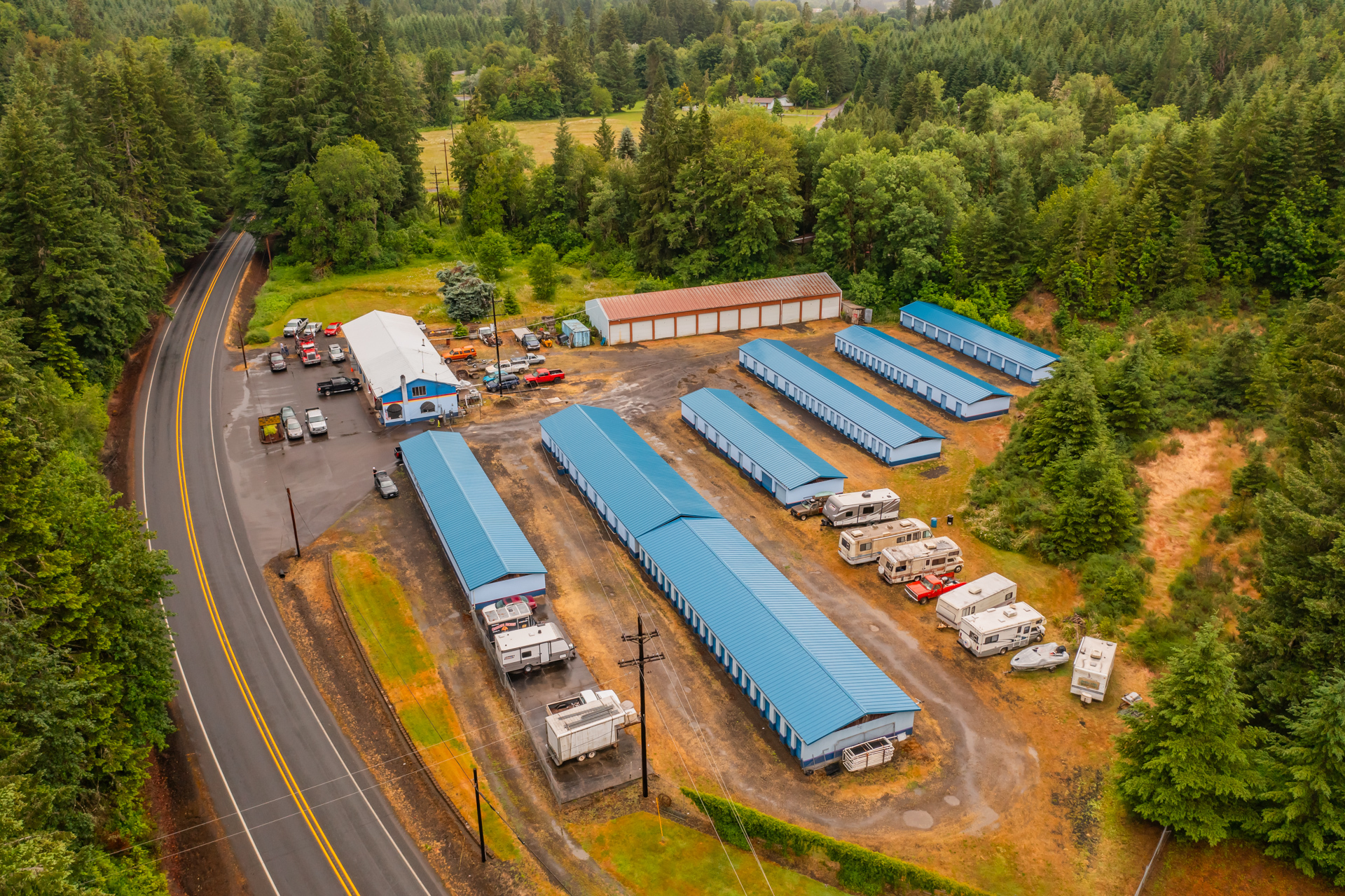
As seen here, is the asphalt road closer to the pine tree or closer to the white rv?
the white rv

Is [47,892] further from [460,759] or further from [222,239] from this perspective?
[222,239]

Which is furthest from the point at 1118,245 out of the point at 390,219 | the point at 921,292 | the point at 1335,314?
the point at 390,219

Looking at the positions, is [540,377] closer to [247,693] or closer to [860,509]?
[860,509]

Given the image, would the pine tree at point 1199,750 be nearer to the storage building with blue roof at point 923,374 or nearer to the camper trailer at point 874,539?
the camper trailer at point 874,539

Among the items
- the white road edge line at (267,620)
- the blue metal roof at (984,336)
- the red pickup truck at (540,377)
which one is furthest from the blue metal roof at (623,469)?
the blue metal roof at (984,336)

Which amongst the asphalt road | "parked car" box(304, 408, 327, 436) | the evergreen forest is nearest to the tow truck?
the evergreen forest

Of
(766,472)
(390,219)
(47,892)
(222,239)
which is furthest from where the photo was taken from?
(222,239)
